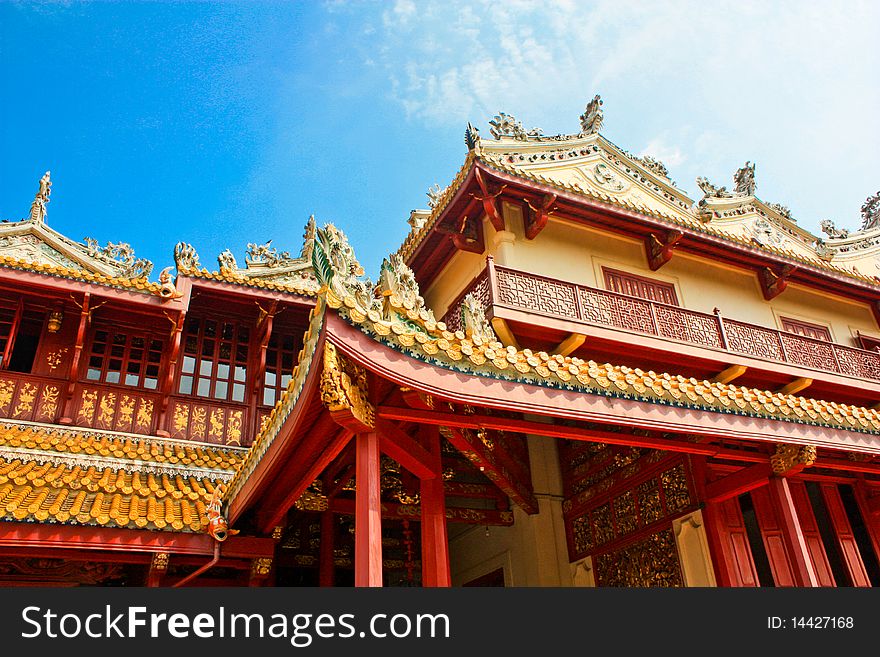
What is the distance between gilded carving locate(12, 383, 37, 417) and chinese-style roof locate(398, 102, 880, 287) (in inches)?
269

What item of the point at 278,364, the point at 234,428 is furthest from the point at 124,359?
the point at 278,364

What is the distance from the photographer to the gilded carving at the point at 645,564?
7.66 meters

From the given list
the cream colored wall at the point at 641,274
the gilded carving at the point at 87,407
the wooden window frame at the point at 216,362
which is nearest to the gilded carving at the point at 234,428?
the wooden window frame at the point at 216,362

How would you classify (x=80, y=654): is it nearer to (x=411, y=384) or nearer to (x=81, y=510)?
(x=411, y=384)

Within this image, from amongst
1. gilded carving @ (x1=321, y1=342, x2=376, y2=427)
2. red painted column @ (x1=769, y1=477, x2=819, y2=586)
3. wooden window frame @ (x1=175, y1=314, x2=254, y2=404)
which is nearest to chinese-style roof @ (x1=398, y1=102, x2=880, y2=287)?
wooden window frame @ (x1=175, y1=314, x2=254, y2=404)

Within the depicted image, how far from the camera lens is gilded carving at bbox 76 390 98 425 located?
1001cm

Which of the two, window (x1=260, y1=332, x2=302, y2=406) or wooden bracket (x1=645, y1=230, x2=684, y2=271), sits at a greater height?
wooden bracket (x1=645, y1=230, x2=684, y2=271)

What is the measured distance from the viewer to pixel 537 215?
11836 mm

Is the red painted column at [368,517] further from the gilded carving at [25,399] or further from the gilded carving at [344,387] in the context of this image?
the gilded carving at [25,399]

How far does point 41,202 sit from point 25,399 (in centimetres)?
404

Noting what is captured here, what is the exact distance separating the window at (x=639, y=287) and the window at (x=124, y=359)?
305 inches

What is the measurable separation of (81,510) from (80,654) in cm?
387

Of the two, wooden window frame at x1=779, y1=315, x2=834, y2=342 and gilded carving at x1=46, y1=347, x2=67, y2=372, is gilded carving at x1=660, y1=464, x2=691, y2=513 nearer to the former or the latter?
wooden window frame at x1=779, y1=315, x2=834, y2=342

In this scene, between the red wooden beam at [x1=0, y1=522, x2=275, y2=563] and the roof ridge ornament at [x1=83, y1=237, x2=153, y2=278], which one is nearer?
the red wooden beam at [x1=0, y1=522, x2=275, y2=563]
